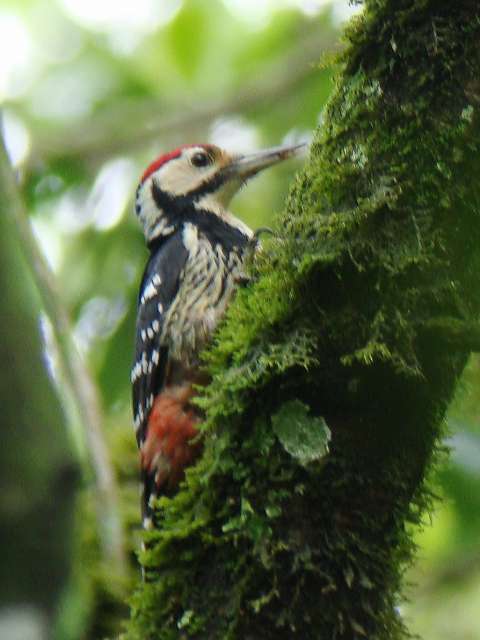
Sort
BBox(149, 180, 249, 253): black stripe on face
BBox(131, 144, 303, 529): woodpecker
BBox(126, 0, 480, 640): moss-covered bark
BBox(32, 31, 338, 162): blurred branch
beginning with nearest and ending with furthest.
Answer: BBox(126, 0, 480, 640): moss-covered bark
BBox(131, 144, 303, 529): woodpecker
BBox(149, 180, 249, 253): black stripe on face
BBox(32, 31, 338, 162): blurred branch

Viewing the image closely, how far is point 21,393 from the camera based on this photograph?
1.58 m

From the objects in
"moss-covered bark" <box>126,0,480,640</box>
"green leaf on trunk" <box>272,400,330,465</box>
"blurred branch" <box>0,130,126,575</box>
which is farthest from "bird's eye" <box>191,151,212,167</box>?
"green leaf on trunk" <box>272,400,330,465</box>

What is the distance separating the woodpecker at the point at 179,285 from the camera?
11.7 ft

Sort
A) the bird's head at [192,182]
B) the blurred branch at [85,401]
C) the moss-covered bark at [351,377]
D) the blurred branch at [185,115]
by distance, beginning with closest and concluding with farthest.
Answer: the moss-covered bark at [351,377], the blurred branch at [85,401], the bird's head at [192,182], the blurred branch at [185,115]

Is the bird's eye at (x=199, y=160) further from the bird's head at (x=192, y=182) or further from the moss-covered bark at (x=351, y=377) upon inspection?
the moss-covered bark at (x=351, y=377)

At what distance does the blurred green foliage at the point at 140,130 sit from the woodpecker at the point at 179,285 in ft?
2.32

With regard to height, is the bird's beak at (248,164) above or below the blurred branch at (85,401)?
above

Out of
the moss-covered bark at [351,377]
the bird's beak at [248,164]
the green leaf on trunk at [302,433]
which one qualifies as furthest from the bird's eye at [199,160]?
the green leaf on trunk at [302,433]

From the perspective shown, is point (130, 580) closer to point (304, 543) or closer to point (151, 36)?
point (304, 543)

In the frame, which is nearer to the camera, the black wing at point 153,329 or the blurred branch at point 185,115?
the black wing at point 153,329

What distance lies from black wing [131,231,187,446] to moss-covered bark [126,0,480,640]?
142 centimetres

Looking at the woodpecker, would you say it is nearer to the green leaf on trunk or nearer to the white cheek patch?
the white cheek patch

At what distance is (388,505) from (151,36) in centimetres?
513

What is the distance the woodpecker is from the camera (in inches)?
140
